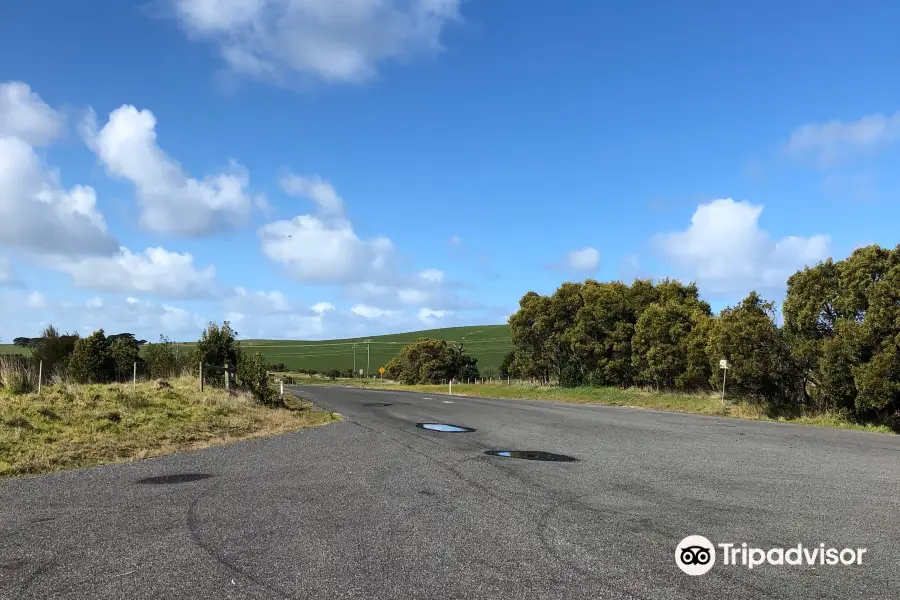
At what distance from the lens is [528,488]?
8.54 metres

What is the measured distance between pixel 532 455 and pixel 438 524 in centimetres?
571

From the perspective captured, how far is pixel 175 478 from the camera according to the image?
905 centimetres

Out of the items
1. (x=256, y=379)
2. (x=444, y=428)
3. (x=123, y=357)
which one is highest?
(x=123, y=357)

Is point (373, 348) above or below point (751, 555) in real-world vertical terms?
above

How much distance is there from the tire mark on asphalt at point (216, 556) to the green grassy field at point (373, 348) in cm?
9616

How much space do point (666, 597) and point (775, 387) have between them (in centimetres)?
2493

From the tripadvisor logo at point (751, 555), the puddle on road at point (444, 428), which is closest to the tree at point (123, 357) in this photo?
the puddle on road at point (444, 428)

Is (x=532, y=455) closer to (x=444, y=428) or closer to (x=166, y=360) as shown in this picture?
(x=444, y=428)

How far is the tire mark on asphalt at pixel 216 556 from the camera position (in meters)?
4.62

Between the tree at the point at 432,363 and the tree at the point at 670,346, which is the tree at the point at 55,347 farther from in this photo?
the tree at the point at 432,363

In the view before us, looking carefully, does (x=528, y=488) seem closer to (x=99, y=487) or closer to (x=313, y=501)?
(x=313, y=501)

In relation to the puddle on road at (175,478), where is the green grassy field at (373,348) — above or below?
above

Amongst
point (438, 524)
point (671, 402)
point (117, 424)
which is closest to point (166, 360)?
point (117, 424)

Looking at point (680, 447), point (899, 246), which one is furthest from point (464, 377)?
point (680, 447)
